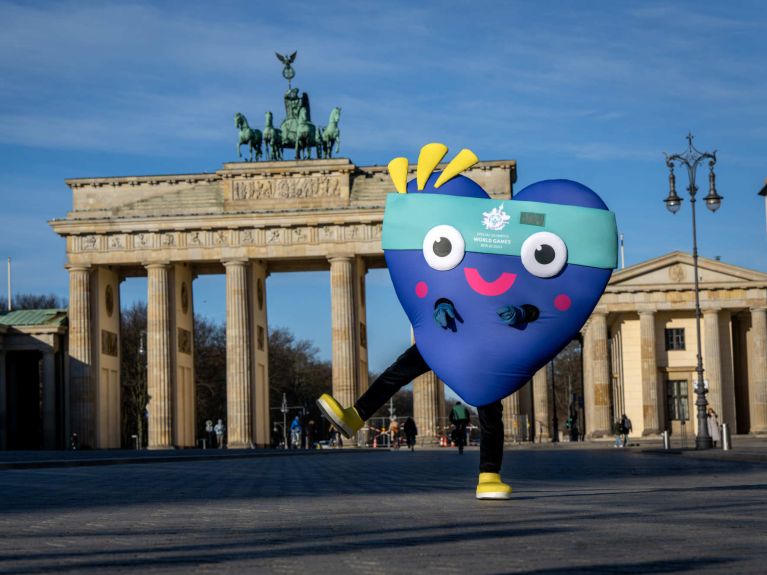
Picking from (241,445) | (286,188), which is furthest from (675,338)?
(241,445)

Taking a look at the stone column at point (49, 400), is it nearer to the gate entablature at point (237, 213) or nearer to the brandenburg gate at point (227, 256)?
the brandenburg gate at point (227, 256)

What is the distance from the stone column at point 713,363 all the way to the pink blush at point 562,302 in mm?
59207

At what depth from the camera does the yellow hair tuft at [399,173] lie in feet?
43.1

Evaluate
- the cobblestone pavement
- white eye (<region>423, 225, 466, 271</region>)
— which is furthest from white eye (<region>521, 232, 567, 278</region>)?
the cobblestone pavement

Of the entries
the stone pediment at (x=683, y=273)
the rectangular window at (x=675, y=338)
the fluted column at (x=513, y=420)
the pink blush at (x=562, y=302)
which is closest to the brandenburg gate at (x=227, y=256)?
the fluted column at (x=513, y=420)

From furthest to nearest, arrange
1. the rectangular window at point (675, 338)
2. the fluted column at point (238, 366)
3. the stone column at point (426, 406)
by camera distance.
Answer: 1. the rectangular window at point (675, 338)
2. the fluted column at point (238, 366)
3. the stone column at point (426, 406)

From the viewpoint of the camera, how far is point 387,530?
362 inches

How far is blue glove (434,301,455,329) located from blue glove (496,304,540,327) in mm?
421

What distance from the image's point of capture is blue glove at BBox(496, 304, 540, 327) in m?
12.4

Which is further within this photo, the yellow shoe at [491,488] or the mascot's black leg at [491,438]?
the mascot's black leg at [491,438]

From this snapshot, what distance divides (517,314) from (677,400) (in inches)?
2415

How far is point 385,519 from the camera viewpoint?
10.3 m

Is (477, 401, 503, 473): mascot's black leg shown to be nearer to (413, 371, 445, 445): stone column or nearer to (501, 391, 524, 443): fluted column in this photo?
(413, 371, 445, 445): stone column

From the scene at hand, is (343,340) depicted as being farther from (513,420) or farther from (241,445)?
(513,420)
